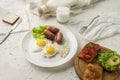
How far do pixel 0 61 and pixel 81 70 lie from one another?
408mm

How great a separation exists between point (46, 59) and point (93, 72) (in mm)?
246

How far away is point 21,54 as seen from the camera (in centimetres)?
110

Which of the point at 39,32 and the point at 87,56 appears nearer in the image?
the point at 87,56

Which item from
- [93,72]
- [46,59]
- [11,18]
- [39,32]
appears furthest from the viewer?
[11,18]

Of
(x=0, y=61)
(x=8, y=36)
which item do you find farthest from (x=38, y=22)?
(x=0, y=61)

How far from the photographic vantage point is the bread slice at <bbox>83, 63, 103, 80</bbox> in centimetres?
92

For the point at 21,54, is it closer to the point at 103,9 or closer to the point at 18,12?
the point at 18,12

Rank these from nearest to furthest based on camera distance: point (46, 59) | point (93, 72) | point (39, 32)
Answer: point (93, 72)
point (46, 59)
point (39, 32)

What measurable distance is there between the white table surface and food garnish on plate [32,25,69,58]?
3.1 inches

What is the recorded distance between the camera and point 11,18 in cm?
126

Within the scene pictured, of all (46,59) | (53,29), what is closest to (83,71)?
(46,59)

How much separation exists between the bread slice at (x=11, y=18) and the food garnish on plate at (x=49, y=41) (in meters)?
0.16

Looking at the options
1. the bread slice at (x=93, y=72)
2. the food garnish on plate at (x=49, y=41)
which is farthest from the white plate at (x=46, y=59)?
the bread slice at (x=93, y=72)

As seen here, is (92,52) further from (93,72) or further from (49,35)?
(49,35)
